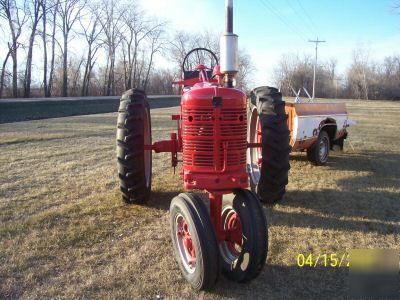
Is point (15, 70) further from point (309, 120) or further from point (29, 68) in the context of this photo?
point (309, 120)

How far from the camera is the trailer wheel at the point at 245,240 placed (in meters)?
3.16

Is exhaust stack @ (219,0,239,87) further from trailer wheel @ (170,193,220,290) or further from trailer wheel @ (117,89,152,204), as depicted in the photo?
trailer wheel @ (117,89,152,204)

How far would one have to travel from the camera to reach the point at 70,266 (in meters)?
3.62

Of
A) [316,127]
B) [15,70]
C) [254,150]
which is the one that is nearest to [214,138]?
[254,150]

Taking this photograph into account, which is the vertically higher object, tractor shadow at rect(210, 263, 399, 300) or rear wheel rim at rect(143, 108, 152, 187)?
rear wheel rim at rect(143, 108, 152, 187)

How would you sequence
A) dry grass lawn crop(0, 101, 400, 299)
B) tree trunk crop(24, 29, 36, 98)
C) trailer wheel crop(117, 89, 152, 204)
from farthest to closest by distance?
tree trunk crop(24, 29, 36, 98)
trailer wheel crop(117, 89, 152, 204)
dry grass lawn crop(0, 101, 400, 299)

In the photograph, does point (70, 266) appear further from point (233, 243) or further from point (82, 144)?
point (82, 144)

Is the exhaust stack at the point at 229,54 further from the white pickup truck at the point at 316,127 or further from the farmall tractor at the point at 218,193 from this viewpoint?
the white pickup truck at the point at 316,127

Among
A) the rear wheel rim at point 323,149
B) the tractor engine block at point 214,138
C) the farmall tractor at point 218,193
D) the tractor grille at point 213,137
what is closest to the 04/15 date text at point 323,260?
the farmall tractor at point 218,193

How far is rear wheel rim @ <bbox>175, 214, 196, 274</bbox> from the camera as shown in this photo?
133 inches

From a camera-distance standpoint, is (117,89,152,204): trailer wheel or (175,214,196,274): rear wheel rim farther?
(117,89,152,204): trailer wheel

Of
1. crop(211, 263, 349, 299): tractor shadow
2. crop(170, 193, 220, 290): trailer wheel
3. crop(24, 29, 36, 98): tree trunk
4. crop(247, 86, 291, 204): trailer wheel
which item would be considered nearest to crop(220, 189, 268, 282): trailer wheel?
crop(211, 263, 349, 299): tractor shadow

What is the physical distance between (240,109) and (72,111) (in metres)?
21.6

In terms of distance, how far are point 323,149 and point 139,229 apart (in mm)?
4815
